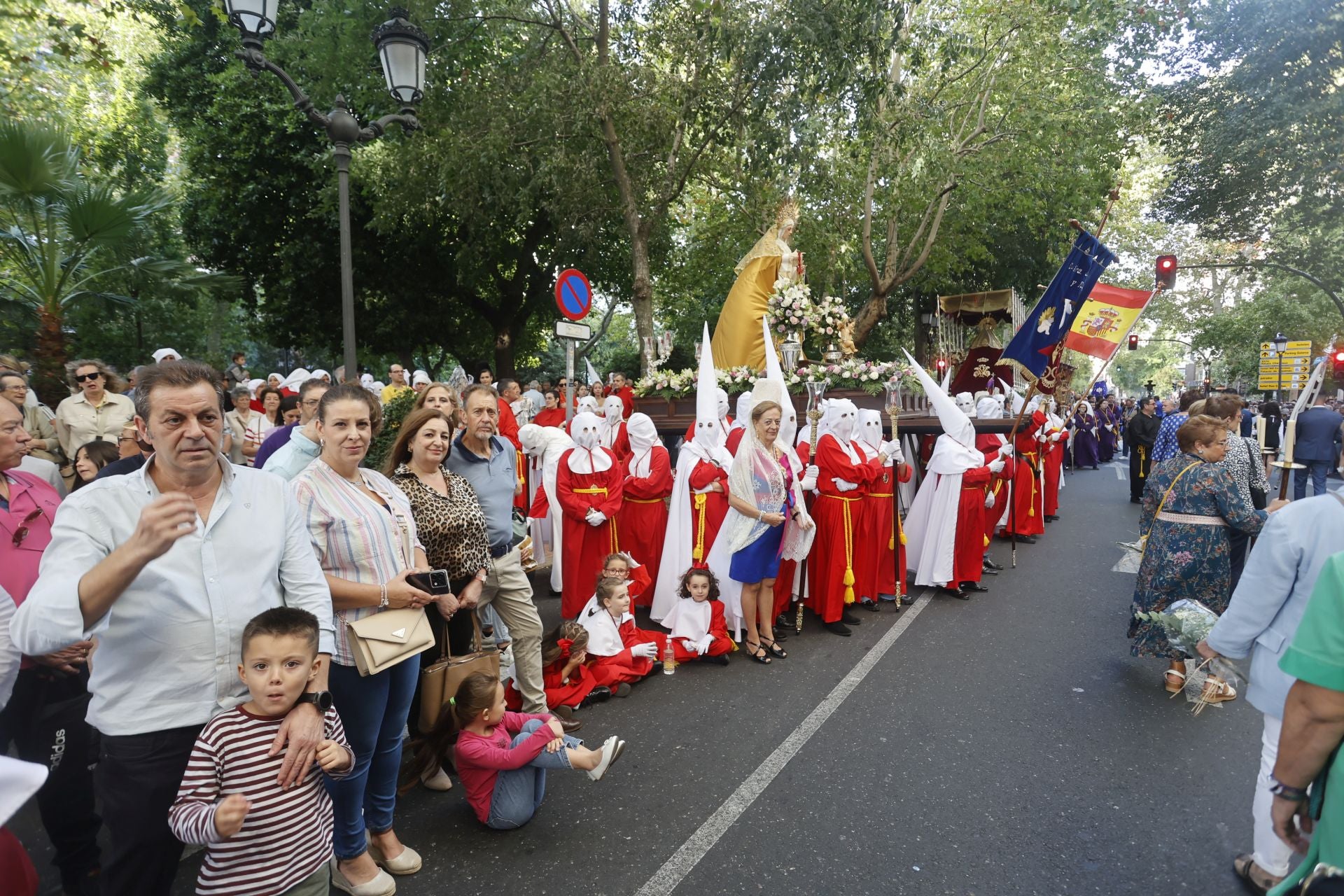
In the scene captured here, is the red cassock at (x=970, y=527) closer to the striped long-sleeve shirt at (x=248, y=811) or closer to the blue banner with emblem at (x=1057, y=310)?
the blue banner with emblem at (x=1057, y=310)

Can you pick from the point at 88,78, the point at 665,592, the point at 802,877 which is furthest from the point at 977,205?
the point at 88,78

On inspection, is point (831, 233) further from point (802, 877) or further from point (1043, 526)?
point (802, 877)

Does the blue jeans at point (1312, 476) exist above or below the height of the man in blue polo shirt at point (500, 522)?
below

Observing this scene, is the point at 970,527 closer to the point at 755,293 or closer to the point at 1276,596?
the point at 755,293

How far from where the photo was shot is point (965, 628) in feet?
20.2

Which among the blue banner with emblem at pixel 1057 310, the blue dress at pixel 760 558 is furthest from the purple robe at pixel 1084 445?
the blue dress at pixel 760 558

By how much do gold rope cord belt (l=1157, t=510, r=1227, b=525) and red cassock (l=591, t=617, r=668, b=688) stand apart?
3544 mm

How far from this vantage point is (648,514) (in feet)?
22.1

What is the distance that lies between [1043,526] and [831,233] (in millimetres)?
8873

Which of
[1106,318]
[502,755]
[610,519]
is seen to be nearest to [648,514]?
[610,519]

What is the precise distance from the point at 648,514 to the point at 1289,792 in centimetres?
525

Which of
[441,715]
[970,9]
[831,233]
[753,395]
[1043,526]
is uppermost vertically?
[970,9]

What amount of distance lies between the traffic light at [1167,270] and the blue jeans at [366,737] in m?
16.7

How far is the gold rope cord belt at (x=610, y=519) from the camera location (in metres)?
6.07
